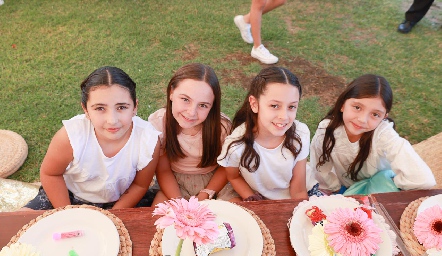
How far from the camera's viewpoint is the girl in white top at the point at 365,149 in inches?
62.8

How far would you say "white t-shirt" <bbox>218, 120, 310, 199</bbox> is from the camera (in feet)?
5.48

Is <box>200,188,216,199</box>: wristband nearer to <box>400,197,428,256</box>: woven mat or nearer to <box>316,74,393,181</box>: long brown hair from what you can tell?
<box>316,74,393,181</box>: long brown hair

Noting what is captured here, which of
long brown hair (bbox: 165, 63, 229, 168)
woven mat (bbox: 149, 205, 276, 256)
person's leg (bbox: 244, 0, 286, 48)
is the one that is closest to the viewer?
woven mat (bbox: 149, 205, 276, 256)

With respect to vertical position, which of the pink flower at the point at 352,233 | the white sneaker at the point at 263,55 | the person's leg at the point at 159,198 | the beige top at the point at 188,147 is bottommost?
the white sneaker at the point at 263,55

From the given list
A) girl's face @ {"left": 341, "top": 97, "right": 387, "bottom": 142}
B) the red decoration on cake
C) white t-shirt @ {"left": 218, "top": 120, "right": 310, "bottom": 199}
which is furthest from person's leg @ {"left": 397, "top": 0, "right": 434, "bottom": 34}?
the red decoration on cake

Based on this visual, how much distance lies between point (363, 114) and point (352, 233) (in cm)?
79

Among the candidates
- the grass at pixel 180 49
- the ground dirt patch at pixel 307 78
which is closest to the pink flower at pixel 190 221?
the grass at pixel 180 49

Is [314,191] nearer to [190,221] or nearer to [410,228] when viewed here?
[410,228]

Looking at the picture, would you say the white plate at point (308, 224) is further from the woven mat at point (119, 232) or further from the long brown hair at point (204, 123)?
the long brown hair at point (204, 123)

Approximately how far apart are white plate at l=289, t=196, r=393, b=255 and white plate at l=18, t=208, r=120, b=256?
514 mm

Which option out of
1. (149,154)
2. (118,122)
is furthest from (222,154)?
(118,122)

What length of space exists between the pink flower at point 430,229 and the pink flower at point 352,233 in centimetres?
16

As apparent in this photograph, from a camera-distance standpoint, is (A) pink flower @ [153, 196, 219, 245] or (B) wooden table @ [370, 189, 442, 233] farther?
(B) wooden table @ [370, 189, 442, 233]

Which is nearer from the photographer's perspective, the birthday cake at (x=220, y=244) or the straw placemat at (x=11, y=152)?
the birthday cake at (x=220, y=244)
